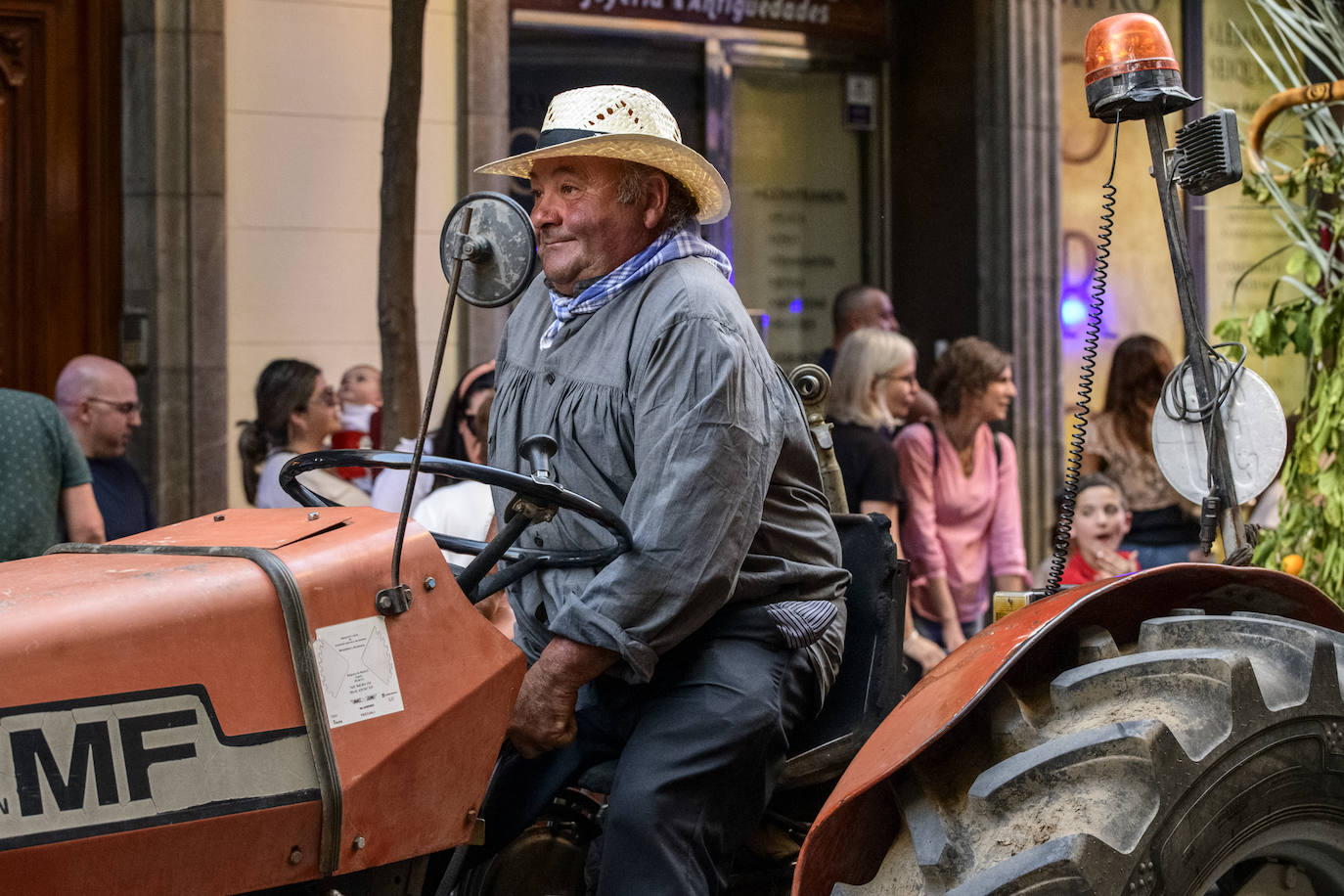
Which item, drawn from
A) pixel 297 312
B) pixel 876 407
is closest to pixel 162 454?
pixel 297 312

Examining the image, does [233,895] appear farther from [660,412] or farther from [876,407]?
[876,407]

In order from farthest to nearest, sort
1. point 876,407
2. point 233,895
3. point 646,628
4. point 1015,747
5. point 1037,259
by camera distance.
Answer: point 1037,259 < point 876,407 < point 646,628 < point 1015,747 < point 233,895

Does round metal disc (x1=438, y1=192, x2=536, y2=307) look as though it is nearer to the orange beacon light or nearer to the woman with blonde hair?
the orange beacon light

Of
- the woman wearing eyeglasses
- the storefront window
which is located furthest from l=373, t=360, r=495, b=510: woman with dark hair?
the storefront window

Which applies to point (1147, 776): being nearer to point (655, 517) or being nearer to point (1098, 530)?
point (655, 517)

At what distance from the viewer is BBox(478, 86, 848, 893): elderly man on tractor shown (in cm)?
230

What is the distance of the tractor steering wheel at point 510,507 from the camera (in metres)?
2.11

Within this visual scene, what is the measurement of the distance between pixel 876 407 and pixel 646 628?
3525mm

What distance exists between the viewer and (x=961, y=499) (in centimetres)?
596

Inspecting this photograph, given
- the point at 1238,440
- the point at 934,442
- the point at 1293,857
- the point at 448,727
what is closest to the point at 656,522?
the point at 448,727

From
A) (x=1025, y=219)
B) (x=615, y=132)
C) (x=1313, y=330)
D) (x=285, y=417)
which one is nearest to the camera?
(x=615, y=132)

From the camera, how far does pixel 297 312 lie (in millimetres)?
6980

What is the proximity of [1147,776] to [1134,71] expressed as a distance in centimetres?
110

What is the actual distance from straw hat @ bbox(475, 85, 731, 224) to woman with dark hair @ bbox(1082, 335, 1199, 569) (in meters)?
3.65
